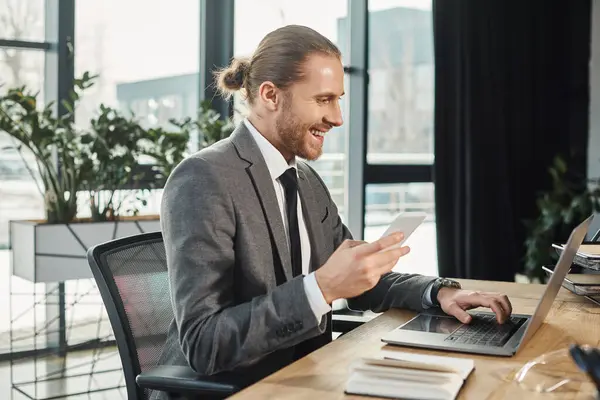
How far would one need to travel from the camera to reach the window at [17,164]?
3.91 meters

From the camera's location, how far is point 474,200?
16.7 ft

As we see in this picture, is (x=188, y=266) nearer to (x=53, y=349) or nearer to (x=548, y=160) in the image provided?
(x=53, y=349)

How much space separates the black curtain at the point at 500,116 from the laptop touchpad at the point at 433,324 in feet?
10.4

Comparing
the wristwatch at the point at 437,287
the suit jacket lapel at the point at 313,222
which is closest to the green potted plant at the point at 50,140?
the suit jacket lapel at the point at 313,222

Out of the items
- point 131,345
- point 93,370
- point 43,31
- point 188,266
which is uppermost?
point 43,31

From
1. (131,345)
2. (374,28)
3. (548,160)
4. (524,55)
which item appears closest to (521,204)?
(548,160)

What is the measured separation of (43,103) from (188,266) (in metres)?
2.69

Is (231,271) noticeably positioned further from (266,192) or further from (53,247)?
(53,247)

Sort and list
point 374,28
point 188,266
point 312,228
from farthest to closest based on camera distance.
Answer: point 374,28, point 312,228, point 188,266

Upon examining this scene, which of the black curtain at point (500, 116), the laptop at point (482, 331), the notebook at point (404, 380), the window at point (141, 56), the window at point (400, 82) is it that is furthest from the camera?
the window at point (400, 82)

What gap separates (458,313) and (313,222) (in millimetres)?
409

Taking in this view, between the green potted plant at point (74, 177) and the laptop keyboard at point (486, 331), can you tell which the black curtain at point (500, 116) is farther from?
the laptop keyboard at point (486, 331)

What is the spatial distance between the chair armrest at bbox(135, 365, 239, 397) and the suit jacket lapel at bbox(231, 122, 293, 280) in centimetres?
33

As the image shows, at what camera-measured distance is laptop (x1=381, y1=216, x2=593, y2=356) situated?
158 cm
